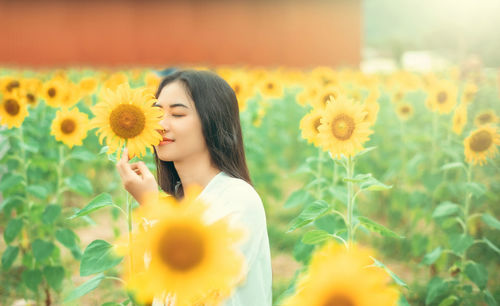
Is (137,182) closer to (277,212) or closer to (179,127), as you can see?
(179,127)

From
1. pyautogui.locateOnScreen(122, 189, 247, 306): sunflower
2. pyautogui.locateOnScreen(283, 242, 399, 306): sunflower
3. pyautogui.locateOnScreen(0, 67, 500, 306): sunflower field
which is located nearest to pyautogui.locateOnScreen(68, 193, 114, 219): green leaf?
pyautogui.locateOnScreen(0, 67, 500, 306): sunflower field

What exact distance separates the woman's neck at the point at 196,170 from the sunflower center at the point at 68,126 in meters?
1.31

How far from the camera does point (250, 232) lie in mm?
1380

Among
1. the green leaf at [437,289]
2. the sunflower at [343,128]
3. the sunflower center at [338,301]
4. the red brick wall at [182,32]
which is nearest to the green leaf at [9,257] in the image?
the sunflower at [343,128]

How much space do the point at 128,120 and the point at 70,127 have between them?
55.5 inches

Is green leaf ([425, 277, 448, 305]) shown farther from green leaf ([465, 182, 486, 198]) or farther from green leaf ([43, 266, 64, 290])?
green leaf ([43, 266, 64, 290])

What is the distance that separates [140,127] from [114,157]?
0.74 ft

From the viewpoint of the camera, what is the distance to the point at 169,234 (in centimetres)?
71

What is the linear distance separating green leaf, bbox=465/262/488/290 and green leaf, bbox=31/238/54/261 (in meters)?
2.15

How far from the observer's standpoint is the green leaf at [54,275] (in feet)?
8.46

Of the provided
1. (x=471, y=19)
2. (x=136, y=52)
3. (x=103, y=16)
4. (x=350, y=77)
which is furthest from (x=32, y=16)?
(x=471, y=19)

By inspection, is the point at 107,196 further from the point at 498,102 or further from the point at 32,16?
the point at 32,16

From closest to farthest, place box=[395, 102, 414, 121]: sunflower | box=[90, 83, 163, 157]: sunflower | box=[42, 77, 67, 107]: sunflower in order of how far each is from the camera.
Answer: box=[90, 83, 163, 157]: sunflower < box=[42, 77, 67, 107]: sunflower < box=[395, 102, 414, 121]: sunflower

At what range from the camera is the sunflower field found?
730mm
